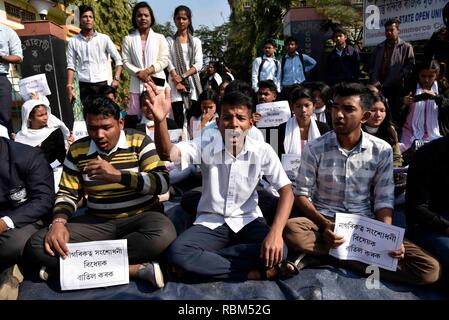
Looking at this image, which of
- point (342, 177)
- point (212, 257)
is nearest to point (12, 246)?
point (212, 257)

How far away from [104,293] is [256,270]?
0.97m

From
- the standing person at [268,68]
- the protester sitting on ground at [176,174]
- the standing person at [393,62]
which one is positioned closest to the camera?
the protester sitting on ground at [176,174]

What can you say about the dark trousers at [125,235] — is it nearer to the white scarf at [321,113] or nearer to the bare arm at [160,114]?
the bare arm at [160,114]

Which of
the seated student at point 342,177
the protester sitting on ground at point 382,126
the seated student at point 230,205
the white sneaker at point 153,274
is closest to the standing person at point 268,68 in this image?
the protester sitting on ground at point 382,126

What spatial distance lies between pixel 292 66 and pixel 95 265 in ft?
16.1

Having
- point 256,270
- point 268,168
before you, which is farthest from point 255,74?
point 256,270

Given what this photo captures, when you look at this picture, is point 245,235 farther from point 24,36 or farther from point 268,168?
point 24,36

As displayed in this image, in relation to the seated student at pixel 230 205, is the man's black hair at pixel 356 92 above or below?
above

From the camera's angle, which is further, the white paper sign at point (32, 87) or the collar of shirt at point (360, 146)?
the white paper sign at point (32, 87)

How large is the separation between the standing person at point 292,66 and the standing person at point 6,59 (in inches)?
151

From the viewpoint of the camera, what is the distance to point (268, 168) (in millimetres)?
2729

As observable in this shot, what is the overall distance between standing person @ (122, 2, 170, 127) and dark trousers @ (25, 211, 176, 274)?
218cm

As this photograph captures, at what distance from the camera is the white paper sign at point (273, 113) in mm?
4461

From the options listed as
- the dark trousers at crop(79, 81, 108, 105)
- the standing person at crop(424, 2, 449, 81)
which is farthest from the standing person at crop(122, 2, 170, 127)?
the standing person at crop(424, 2, 449, 81)
